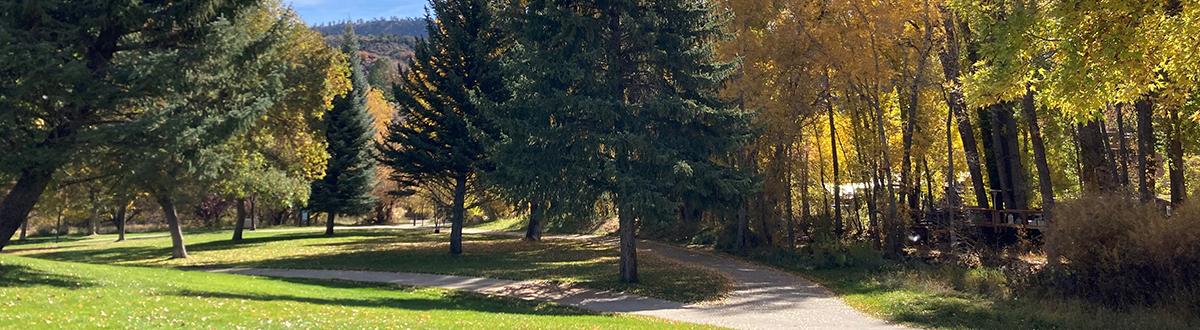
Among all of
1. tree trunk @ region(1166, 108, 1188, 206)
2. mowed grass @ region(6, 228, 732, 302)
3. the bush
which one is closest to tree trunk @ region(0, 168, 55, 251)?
mowed grass @ region(6, 228, 732, 302)

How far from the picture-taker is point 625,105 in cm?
1769

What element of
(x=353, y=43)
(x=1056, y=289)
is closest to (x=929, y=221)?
(x=1056, y=289)

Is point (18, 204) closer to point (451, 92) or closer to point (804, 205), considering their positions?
point (451, 92)

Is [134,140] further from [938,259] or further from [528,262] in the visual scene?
[938,259]

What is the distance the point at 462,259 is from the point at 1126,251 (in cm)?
1859

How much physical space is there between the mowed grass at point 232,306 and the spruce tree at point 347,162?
22988 millimetres

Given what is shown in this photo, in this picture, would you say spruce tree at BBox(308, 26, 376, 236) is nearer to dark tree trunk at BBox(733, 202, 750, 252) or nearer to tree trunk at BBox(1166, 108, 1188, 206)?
dark tree trunk at BBox(733, 202, 750, 252)

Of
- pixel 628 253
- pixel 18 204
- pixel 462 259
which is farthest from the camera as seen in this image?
pixel 462 259

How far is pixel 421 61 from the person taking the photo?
27.2 meters

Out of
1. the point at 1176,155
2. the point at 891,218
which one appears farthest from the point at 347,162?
the point at 1176,155

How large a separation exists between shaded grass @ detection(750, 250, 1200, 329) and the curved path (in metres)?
0.66

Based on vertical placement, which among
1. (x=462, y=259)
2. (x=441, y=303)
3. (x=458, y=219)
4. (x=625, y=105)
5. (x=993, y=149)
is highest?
(x=625, y=105)

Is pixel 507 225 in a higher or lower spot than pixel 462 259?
higher

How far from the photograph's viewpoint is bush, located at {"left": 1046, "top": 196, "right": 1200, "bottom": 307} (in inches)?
478
